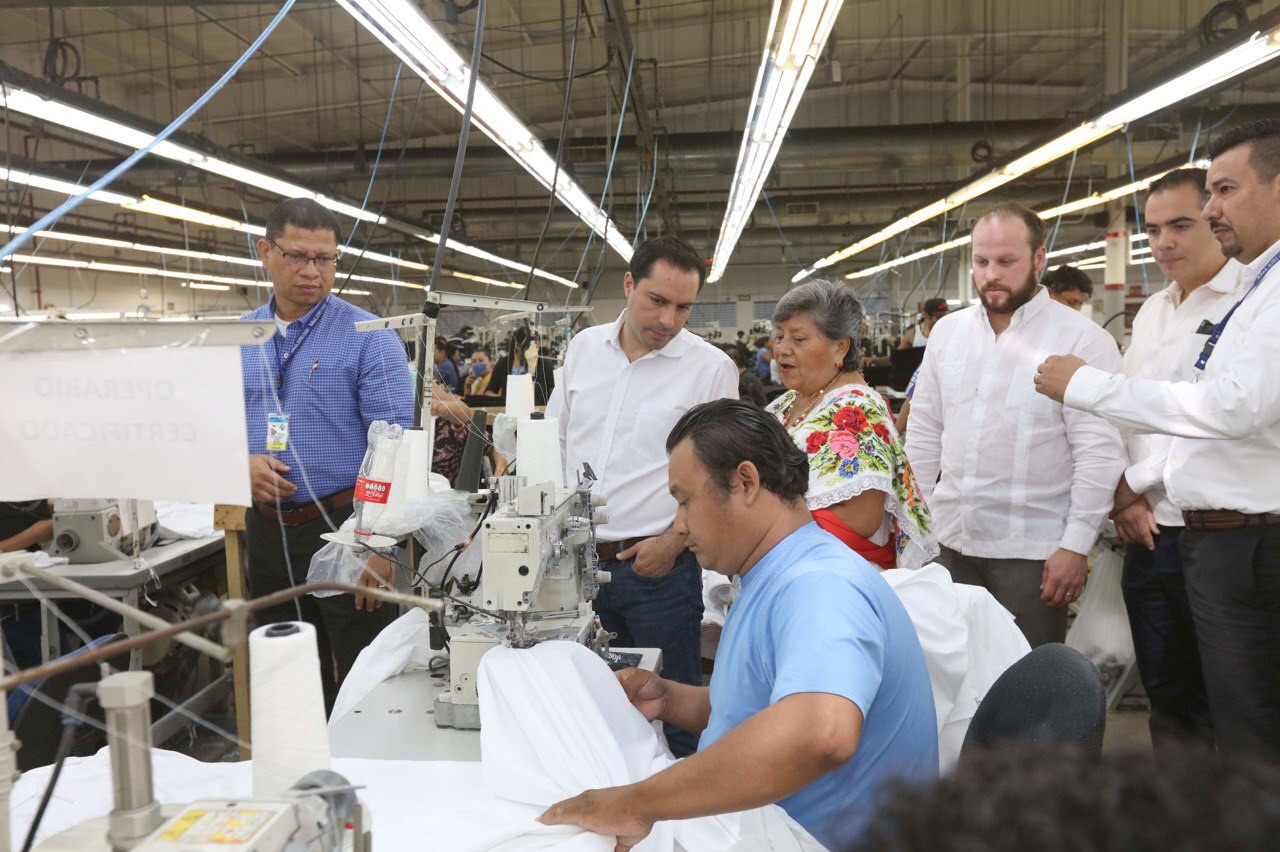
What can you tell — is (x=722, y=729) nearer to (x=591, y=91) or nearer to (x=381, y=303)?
(x=591, y=91)

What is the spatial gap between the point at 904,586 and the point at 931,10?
318 inches

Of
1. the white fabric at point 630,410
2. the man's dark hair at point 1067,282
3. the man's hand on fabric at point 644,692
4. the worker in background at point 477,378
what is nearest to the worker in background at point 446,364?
the worker in background at point 477,378

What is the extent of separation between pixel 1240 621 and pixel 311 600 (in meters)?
2.20

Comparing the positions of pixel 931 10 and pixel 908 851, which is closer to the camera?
pixel 908 851

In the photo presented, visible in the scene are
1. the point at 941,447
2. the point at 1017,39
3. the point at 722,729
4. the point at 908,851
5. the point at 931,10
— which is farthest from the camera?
the point at 1017,39

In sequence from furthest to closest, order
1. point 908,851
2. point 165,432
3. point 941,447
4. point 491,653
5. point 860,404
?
point 941,447 < point 860,404 < point 491,653 < point 165,432 < point 908,851

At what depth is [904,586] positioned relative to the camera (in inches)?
76.8

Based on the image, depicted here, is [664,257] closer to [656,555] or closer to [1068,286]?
[656,555]

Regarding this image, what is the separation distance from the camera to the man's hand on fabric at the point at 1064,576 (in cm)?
238

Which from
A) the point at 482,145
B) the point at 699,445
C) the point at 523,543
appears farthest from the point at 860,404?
the point at 482,145

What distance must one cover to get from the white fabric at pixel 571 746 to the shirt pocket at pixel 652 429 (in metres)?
0.95

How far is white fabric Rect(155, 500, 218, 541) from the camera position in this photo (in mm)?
3301

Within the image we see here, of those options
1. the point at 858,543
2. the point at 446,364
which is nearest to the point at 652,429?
the point at 858,543

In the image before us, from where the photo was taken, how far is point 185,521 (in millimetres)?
3691
